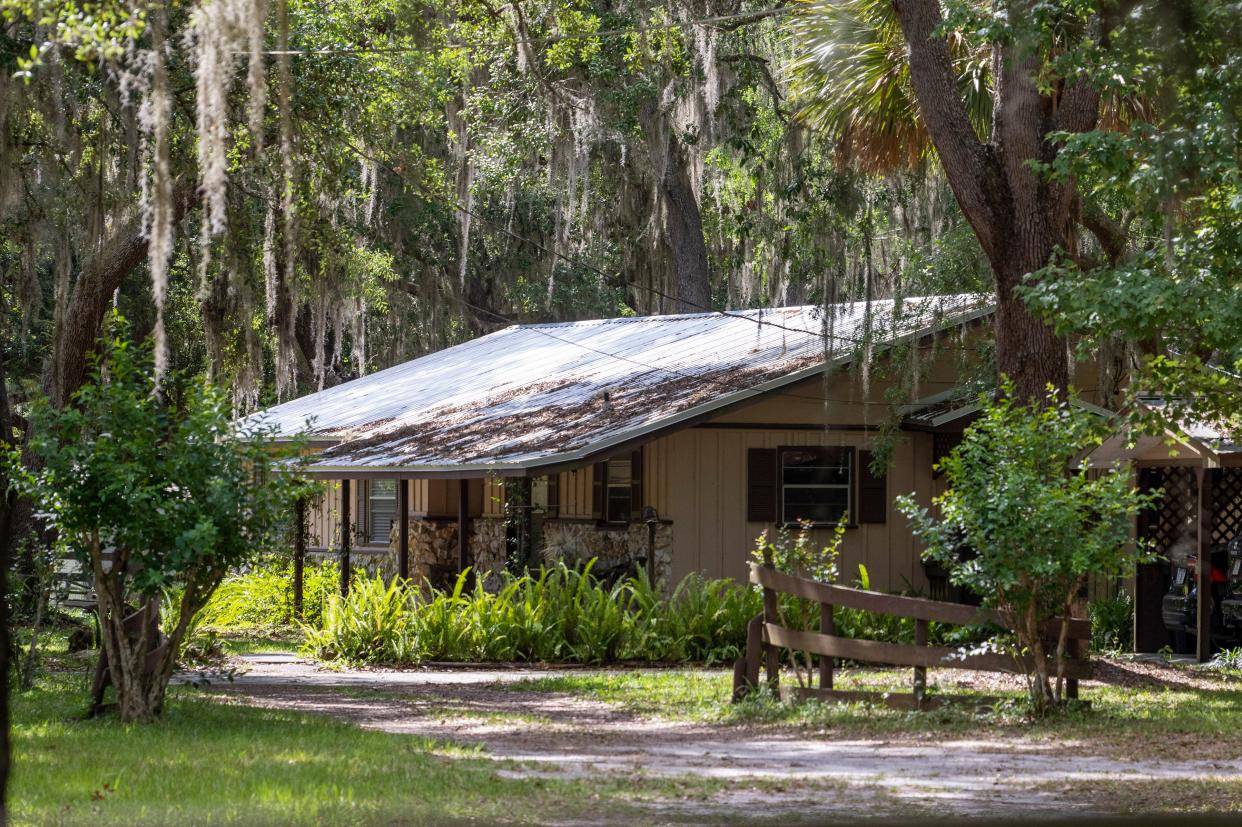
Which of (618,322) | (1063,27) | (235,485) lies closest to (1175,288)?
(1063,27)

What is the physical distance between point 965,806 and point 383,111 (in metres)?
12.7

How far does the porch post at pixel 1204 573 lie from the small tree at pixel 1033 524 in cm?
485

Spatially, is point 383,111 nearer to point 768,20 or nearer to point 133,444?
point 768,20

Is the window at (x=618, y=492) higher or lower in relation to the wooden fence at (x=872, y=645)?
higher

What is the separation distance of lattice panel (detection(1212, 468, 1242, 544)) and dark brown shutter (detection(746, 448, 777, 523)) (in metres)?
5.03

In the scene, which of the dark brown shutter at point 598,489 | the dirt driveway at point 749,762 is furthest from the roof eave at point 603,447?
the dirt driveway at point 749,762

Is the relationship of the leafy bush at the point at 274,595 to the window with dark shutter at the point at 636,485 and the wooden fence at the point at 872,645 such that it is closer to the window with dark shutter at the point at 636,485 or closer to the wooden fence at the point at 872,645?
the window with dark shutter at the point at 636,485

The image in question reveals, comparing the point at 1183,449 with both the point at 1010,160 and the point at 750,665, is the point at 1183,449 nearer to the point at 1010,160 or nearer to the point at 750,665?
the point at 1010,160

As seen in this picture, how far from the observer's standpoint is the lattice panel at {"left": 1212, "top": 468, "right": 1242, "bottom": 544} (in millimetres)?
17125

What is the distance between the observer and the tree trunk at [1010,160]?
13.7m

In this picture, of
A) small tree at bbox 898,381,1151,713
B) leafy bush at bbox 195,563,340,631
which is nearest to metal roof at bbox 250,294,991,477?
leafy bush at bbox 195,563,340,631

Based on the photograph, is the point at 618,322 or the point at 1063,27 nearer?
the point at 1063,27

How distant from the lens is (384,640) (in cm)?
1603

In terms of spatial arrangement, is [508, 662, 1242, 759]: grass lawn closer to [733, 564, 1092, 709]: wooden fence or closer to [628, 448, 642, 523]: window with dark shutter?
[733, 564, 1092, 709]: wooden fence
